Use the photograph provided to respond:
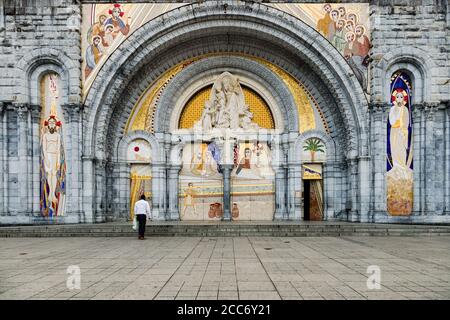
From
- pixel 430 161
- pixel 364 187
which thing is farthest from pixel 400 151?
pixel 364 187

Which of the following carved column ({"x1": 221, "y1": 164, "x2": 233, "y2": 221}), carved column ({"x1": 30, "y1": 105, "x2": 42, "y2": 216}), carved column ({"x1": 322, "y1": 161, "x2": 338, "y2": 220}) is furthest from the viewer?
carved column ({"x1": 221, "y1": 164, "x2": 233, "y2": 221})

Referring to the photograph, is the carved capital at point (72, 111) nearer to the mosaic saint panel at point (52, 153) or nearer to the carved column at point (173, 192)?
the mosaic saint panel at point (52, 153)

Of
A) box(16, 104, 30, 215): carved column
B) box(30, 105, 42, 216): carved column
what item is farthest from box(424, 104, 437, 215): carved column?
box(16, 104, 30, 215): carved column

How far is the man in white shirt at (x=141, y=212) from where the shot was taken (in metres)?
12.5

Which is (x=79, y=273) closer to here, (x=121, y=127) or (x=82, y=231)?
(x=82, y=231)

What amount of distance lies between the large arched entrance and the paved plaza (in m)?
6.09

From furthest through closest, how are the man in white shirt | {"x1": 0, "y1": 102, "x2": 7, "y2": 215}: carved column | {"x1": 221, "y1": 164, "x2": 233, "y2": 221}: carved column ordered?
1. {"x1": 221, "y1": 164, "x2": 233, "y2": 221}: carved column
2. {"x1": 0, "y1": 102, "x2": 7, "y2": 215}: carved column
3. the man in white shirt

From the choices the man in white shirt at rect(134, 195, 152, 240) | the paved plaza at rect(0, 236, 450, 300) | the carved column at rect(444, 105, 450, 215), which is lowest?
the paved plaza at rect(0, 236, 450, 300)

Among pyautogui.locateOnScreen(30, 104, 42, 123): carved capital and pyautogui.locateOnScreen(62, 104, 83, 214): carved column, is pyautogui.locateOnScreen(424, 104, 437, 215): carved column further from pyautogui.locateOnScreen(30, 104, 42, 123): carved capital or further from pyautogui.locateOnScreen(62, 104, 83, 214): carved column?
pyautogui.locateOnScreen(30, 104, 42, 123): carved capital

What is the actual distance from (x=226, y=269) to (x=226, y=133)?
11835mm

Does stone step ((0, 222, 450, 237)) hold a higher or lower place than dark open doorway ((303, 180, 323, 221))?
lower

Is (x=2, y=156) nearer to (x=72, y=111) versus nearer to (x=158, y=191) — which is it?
(x=72, y=111)

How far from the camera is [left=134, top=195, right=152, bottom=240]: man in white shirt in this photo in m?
12.5
